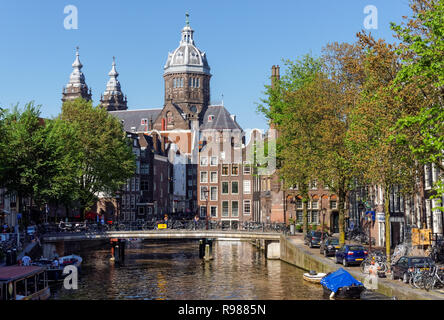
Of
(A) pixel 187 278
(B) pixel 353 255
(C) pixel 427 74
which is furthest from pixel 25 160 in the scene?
(C) pixel 427 74

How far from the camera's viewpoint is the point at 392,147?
39.0 metres

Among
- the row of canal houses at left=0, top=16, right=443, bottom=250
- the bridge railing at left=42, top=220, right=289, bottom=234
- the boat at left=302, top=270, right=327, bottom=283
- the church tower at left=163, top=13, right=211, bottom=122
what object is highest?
the church tower at left=163, top=13, right=211, bottom=122

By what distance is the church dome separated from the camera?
17725 cm

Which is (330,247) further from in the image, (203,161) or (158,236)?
(203,161)

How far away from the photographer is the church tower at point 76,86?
193 metres

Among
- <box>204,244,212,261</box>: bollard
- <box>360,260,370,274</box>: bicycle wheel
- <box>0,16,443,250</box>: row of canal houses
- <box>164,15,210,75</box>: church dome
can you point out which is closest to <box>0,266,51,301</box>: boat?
<box>360,260,370,274</box>: bicycle wheel

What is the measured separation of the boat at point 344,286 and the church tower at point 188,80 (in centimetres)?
13756

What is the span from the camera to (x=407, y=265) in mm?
34219

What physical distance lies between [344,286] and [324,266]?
30.4ft

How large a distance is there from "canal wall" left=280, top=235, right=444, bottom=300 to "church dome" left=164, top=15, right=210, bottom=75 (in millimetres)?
114430

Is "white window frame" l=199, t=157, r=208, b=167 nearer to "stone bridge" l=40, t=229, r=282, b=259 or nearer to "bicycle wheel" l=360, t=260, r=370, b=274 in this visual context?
"stone bridge" l=40, t=229, r=282, b=259
